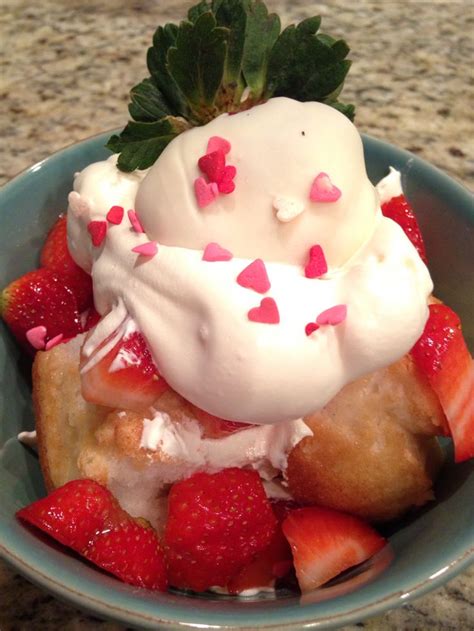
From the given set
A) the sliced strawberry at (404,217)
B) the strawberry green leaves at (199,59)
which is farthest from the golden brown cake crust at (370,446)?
the strawberry green leaves at (199,59)

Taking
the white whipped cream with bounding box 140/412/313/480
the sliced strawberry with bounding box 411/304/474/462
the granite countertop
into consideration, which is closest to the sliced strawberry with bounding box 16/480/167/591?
the white whipped cream with bounding box 140/412/313/480

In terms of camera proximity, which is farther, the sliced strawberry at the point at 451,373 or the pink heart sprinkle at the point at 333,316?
the sliced strawberry at the point at 451,373

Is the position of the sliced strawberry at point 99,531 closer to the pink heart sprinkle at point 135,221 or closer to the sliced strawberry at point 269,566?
the sliced strawberry at point 269,566

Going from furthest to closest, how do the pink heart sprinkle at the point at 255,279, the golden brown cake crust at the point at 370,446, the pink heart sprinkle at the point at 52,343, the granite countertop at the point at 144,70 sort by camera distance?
the granite countertop at the point at 144,70 < the pink heart sprinkle at the point at 52,343 < the golden brown cake crust at the point at 370,446 < the pink heart sprinkle at the point at 255,279

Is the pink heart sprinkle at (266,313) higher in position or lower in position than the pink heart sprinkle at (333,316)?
higher

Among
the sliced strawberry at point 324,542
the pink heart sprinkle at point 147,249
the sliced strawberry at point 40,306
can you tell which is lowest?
the sliced strawberry at point 324,542

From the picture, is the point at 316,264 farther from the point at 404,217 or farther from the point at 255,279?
the point at 404,217

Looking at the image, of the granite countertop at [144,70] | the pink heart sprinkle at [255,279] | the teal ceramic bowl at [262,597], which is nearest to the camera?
the teal ceramic bowl at [262,597]
